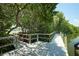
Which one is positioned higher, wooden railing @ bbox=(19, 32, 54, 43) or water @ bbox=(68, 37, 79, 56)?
wooden railing @ bbox=(19, 32, 54, 43)

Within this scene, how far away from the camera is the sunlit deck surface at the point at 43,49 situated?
97.2 inches

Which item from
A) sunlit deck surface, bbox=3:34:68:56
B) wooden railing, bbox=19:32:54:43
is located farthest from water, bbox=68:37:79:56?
wooden railing, bbox=19:32:54:43

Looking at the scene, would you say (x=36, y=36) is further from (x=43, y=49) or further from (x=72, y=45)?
(x=72, y=45)

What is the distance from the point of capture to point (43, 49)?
8.17 ft

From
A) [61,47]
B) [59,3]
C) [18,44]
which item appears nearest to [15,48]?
[18,44]

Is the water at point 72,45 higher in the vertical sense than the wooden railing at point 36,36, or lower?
lower

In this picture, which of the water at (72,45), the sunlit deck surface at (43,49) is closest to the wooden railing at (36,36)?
the sunlit deck surface at (43,49)

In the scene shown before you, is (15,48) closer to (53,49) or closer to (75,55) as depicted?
(53,49)

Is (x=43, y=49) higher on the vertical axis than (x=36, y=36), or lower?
lower

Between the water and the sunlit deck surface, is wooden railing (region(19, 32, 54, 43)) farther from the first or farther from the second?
the water

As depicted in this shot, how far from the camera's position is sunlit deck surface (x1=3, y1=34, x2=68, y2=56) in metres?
2.47

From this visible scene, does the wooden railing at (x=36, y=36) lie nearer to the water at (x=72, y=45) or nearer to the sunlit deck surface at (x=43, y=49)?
the sunlit deck surface at (x=43, y=49)

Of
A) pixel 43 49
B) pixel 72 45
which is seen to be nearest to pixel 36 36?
pixel 43 49

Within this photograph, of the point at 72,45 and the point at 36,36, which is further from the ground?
the point at 36,36
